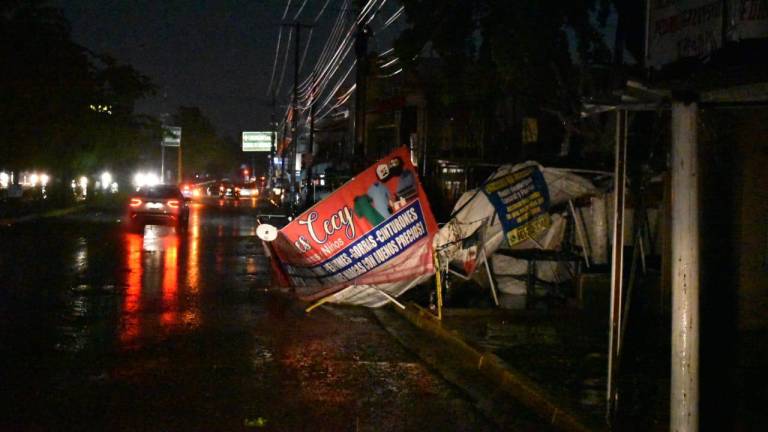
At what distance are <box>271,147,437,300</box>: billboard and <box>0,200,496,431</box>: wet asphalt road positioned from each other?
846mm

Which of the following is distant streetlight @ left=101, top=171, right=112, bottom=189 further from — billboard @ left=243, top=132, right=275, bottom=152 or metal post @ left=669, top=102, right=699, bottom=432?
metal post @ left=669, top=102, right=699, bottom=432

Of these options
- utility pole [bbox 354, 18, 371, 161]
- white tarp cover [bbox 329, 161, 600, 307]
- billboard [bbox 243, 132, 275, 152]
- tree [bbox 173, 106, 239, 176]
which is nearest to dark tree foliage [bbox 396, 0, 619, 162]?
white tarp cover [bbox 329, 161, 600, 307]

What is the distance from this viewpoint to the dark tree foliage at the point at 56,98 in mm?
38125

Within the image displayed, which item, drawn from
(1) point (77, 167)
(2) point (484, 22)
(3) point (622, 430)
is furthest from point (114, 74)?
(3) point (622, 430)

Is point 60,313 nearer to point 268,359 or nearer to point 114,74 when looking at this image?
point 268,359

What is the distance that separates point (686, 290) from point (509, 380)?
10.6ft

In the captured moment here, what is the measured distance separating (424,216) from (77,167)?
52082mm

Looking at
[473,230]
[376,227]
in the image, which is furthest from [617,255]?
[376,227]

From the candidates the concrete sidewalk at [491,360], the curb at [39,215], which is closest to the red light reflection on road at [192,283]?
the concrete sidewalk at [491,360]

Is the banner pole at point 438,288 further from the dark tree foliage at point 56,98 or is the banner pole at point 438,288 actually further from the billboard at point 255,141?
the billboard at point 255,141

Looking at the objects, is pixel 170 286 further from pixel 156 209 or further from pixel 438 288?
pixel 156 209

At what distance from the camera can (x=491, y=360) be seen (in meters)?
9.34

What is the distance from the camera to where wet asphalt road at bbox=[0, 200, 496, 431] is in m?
7.41

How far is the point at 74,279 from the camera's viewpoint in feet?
54.2
